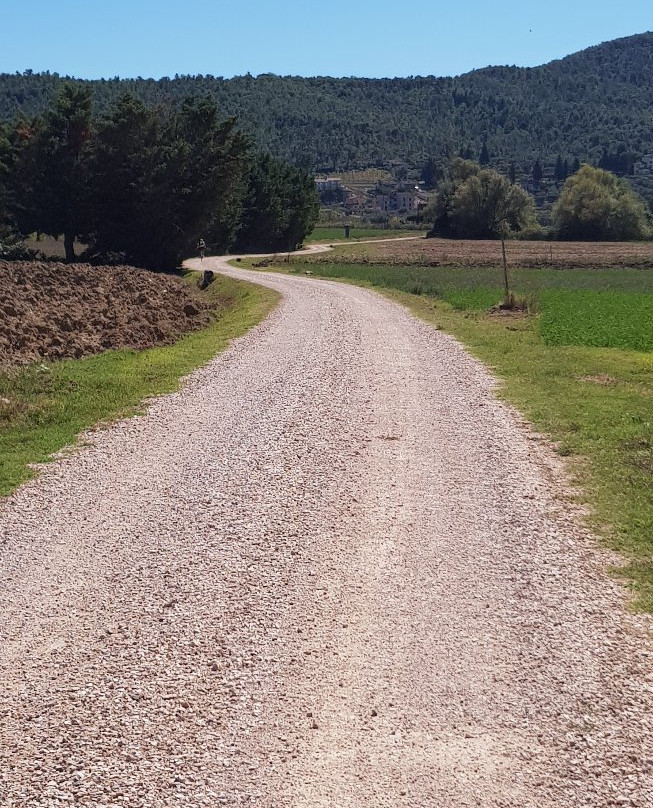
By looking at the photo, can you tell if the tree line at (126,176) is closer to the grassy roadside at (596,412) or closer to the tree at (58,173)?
the tree at (58,173)

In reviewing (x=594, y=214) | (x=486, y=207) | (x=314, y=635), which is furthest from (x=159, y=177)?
(x=594, y=214)

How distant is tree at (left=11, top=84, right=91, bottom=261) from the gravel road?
45.9m

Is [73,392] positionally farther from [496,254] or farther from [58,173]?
[496,254]

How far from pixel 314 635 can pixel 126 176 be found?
49972 mm

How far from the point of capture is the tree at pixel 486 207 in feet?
353

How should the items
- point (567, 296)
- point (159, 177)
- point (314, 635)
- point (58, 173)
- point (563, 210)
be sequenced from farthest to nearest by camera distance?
point (563, 210)
point (58, 173)
point (159, 177)
point (567, 296)
point (314, 635)

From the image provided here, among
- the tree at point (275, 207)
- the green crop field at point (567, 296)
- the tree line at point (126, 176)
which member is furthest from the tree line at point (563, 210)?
the tree line at point (126, 176)

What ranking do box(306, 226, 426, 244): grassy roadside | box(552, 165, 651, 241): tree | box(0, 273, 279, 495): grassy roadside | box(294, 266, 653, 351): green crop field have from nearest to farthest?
box(0, 273, 279, 495): grassy roadside < box(294, 266, 653, 351): green crop field < box(552, 165, 651, 241): tree < box(306, 226, 426, 244): grassy roadside

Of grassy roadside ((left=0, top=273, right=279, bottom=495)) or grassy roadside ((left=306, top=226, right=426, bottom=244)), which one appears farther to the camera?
grassy roadside ((left=306, top=226, right=426, bottom=244))

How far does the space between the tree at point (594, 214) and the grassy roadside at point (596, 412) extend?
3350 inches

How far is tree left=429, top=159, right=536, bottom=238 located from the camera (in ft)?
353

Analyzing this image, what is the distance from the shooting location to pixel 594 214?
10469 centimetres

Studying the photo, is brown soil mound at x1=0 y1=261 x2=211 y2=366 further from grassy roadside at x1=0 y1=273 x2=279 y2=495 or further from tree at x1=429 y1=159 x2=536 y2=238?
tree at x1=429 y1=159 x2=536 y2=238

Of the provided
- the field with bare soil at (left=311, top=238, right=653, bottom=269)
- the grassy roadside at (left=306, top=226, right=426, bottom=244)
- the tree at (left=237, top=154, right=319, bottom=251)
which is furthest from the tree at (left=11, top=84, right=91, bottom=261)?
the grassy roadside at (left=306, top=226, right=426, bottom=244)
